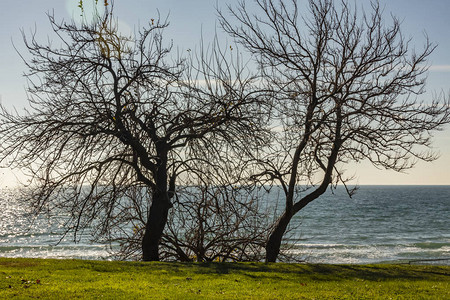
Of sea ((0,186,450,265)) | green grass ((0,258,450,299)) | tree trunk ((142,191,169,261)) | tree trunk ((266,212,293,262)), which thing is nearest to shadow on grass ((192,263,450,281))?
green grass ((0,258,450,299))

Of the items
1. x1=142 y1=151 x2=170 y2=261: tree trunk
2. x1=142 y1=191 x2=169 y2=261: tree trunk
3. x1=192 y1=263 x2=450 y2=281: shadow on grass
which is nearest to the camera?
x1=192 y1=263 x2=450 y2=281: shadow on grass

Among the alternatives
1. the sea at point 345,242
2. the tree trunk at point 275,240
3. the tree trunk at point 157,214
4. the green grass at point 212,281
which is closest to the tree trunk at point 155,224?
the tree trunk at point 157,214

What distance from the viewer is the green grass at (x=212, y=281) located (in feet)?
28.3

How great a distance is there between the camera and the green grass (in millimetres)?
8633

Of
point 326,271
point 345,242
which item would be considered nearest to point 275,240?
point 326,271

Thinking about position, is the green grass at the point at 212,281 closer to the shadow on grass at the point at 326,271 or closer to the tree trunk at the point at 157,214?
the shadow on grass at the point at 326,271

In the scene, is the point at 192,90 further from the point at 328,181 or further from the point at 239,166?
the point at 328,181

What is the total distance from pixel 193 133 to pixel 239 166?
61.9 inches

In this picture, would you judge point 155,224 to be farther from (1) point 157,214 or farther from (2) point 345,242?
(2) point 345,242

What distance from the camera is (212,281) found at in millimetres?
9914

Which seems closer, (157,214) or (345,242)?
(157,214)

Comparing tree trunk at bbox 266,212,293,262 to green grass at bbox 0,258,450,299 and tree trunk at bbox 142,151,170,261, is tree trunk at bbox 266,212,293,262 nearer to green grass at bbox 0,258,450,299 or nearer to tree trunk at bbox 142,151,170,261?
green grass at bbox 0,258,450,299

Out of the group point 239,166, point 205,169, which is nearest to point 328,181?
point 239,166

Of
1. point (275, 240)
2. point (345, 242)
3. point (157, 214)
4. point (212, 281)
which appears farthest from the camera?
point (345, 242)
